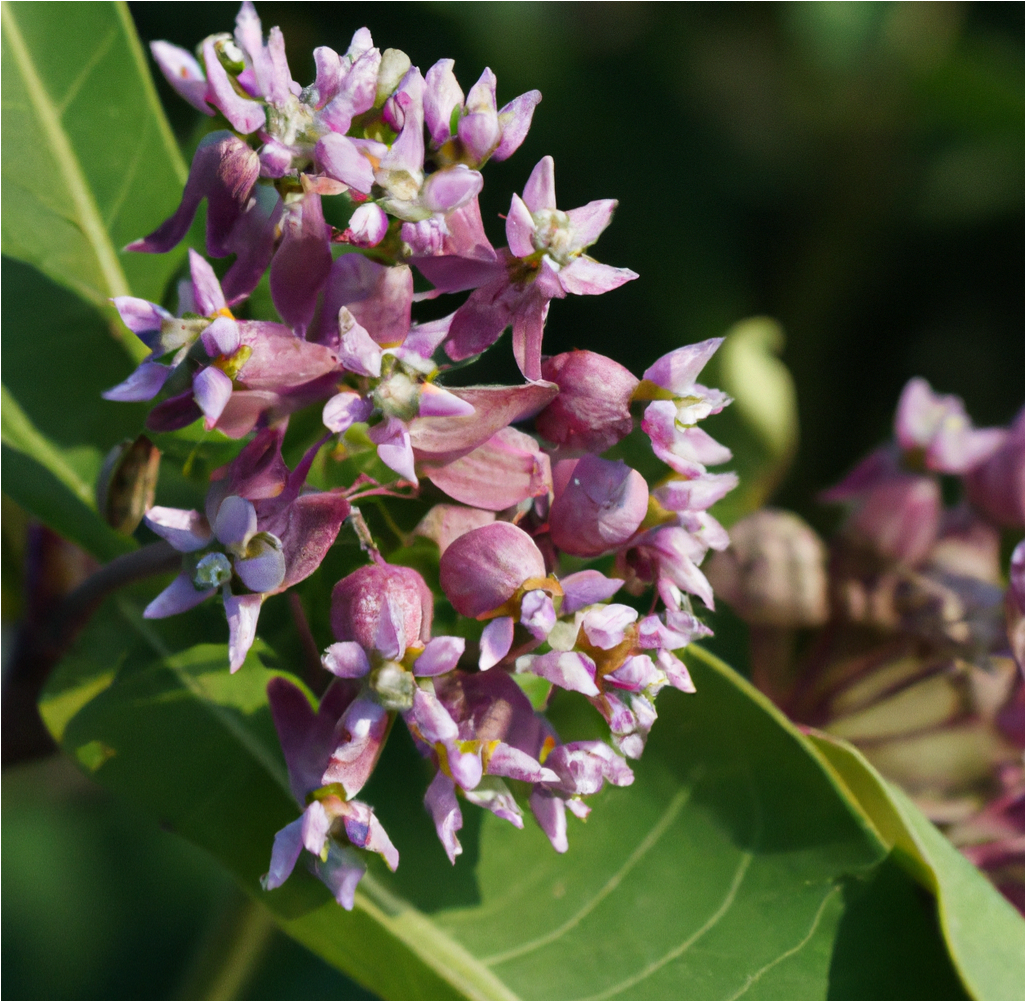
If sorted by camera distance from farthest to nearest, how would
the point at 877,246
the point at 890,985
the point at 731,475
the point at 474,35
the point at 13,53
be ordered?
the point at 877,246 → the point at 474,35 → the point at 13,53 → the point at 890,985 → the point at 731,475

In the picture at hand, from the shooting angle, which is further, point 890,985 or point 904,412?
point 904,412

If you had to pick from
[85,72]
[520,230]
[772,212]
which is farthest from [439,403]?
[772,212]

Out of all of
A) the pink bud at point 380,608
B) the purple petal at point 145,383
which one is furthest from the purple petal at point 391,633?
the purple petal at point 145,383

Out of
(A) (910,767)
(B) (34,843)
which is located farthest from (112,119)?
(B) (34,843)

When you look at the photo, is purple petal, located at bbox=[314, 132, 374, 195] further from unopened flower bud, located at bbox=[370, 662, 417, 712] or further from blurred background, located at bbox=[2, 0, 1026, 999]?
blurred background, located at bbox=[2, 0, 1026, 999]

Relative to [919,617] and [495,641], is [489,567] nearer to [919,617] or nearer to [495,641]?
[495,641]

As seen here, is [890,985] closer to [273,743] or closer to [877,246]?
[273,743]

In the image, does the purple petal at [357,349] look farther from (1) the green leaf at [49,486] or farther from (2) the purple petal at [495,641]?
(1) the green leaf at [49,486]
